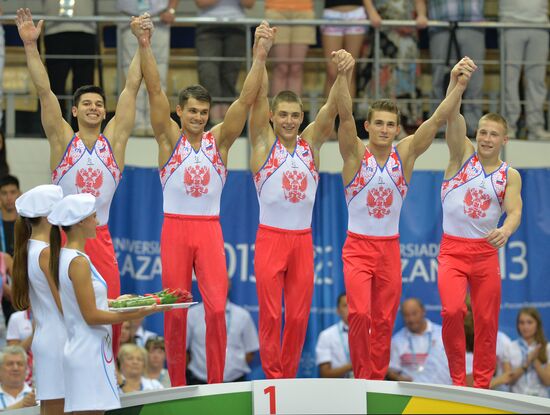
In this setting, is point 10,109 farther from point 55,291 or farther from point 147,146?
point 55,291

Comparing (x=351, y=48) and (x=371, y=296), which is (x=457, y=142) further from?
(x=351, y=48)

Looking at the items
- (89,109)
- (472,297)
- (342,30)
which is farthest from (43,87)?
(342,30)

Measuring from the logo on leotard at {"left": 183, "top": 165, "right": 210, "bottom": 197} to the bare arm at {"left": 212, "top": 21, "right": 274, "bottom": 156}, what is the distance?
31cm

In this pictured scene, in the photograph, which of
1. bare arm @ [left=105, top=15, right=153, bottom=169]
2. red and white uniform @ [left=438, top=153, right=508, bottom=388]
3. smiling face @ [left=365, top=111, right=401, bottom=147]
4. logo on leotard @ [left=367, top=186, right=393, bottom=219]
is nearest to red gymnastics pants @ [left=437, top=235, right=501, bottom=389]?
red and white uniform @ [left=438, top=153, right=508, bottom=388]

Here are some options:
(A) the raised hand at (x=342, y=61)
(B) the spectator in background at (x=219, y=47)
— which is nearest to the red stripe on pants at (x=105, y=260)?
(A) the raised hand at (x=342, y=61)

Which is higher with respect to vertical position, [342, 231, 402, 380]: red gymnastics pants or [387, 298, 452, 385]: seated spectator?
[342, 231, 402, 380]: red gymnastics pants

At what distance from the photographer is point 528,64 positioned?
39.9 ft

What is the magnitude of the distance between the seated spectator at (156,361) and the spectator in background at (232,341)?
400 mm

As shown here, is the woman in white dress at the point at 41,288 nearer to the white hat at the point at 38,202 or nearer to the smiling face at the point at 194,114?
the white hat at the point at 38,202

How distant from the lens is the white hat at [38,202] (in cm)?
726

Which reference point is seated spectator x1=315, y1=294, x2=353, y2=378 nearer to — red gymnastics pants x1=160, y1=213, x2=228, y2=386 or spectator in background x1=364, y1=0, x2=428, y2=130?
red gymnastics pants x1=160, y1=213, x2=228, y2=386

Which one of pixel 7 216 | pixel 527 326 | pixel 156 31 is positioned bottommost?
pixel 527 326

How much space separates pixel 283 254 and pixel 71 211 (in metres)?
2.32

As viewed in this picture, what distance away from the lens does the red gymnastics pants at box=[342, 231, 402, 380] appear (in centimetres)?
885
